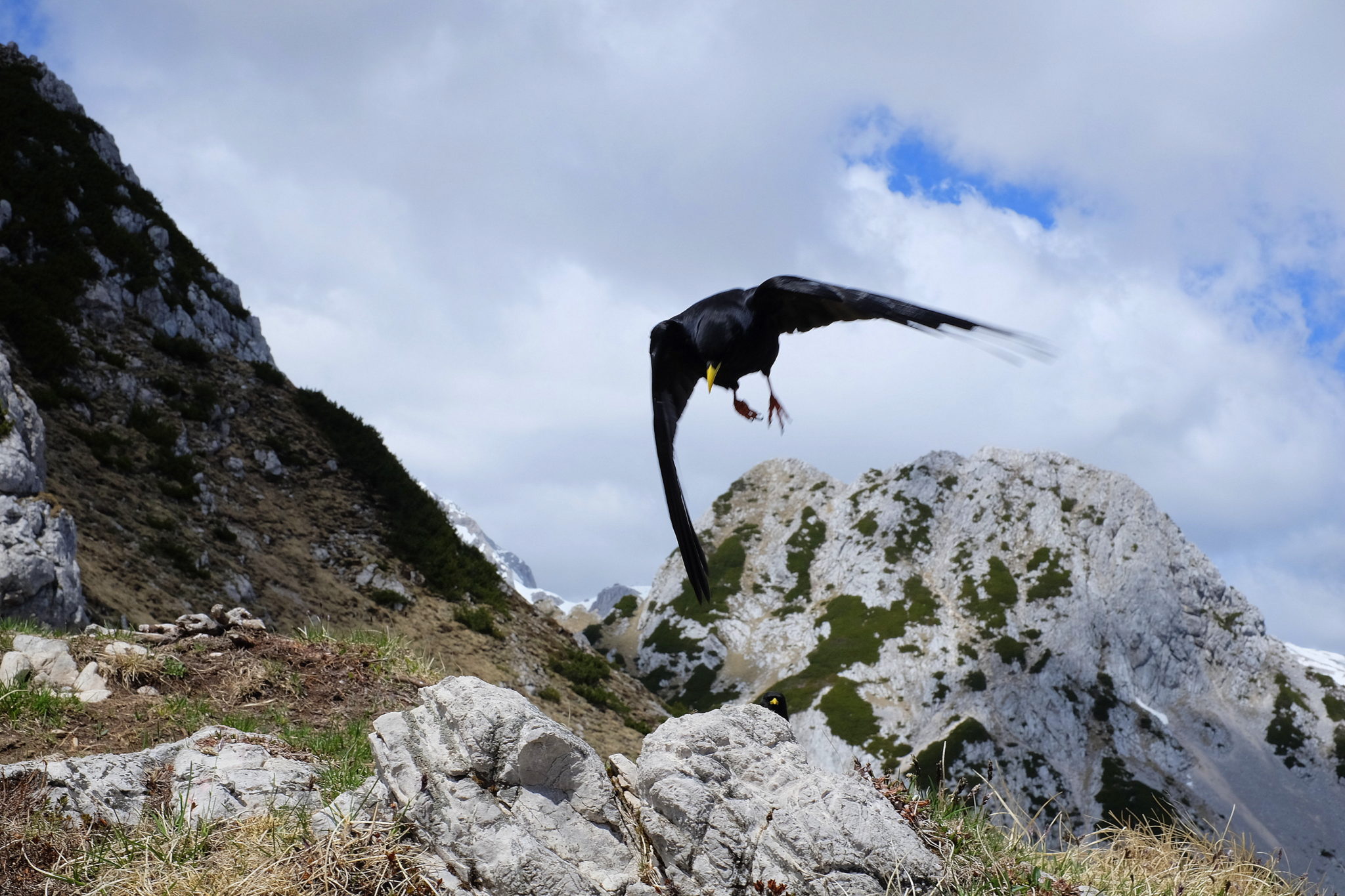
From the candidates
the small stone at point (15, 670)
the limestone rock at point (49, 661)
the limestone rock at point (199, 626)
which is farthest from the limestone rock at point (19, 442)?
the small stone at point (15, 670)

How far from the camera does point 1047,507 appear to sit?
108438 mm

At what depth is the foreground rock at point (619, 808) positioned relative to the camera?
15.5 ft

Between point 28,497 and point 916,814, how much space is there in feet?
47.9

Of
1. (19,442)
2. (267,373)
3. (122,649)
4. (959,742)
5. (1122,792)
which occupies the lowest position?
(122,649)

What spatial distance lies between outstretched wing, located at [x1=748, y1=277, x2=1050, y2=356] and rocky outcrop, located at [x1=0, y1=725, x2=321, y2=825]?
456cm

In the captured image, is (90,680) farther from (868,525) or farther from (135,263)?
(868,525)

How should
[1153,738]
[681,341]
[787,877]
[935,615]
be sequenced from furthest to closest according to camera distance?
[935,615], [1153,738], [681,341], [787,877]

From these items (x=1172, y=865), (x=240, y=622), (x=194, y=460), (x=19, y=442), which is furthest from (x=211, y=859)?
(x=194, y=460)

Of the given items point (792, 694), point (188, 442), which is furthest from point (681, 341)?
point (792, 694)

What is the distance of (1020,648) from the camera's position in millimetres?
93062

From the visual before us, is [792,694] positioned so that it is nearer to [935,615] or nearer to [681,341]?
[935,615]

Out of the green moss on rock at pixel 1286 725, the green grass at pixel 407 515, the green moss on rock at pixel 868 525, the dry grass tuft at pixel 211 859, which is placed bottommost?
the dry grass tuft at pixel 211 859

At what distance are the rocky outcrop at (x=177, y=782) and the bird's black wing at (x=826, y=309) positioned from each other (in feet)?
15.0

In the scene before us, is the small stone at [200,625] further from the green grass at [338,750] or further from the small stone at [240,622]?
the green grass at [338,750]
